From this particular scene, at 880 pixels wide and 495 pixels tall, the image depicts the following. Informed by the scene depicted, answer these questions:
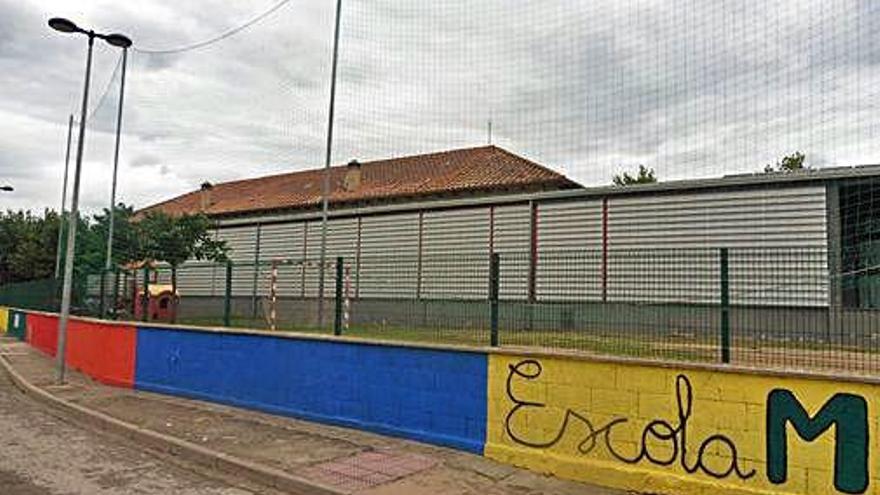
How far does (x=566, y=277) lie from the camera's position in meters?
8.70

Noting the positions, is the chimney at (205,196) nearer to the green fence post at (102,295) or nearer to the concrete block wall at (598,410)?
the green fence post at (102,295)

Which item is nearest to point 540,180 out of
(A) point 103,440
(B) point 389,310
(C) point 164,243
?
(C) point 164,243

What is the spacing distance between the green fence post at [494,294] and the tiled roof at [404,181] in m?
18.0

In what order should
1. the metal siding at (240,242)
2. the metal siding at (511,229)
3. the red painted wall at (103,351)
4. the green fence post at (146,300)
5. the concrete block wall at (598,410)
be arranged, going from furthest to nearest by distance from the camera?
the metal siding at (240,242)
the metal siding at (511,229)
the green fence post at (146,300)
the red painted wall at (103,351)
the concrete block wall at (598,410)

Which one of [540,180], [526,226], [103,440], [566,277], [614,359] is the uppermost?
[540,180]

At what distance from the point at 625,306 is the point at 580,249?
17.6 metres

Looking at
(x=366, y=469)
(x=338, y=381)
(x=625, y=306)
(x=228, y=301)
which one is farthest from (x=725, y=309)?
(x=228, y=301)

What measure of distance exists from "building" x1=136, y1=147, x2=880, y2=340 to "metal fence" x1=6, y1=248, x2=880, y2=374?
0.09ft

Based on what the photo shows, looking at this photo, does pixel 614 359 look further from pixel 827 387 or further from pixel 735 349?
pixel 827 387

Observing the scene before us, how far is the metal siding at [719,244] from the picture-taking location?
7176 millimetres

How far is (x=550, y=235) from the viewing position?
27.0 metres

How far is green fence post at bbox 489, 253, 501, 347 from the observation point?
8539 millimetres

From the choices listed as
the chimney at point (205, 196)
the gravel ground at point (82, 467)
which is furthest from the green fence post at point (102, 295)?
the chimney at point (205, 196)

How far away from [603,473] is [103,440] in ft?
21.9
